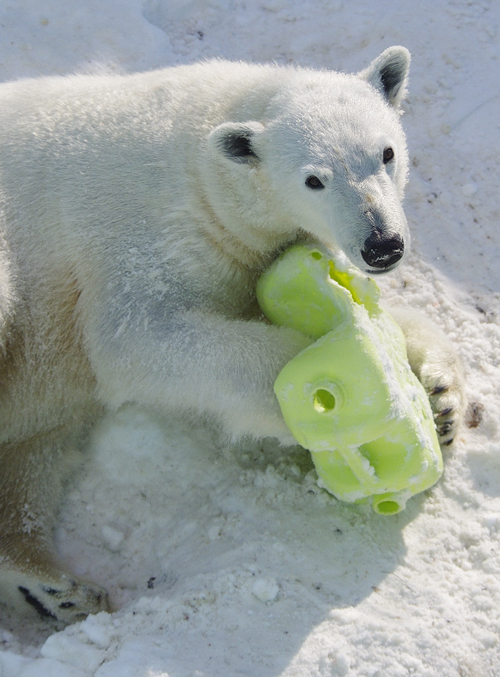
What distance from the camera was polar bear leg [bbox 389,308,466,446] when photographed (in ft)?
10.8

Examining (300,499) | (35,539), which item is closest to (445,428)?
(300,499)

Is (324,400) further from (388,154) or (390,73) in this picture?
(390,73)

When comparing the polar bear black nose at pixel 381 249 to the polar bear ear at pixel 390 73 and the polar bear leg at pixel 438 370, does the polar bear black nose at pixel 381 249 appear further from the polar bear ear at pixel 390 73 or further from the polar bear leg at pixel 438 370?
the polar bear ear at pixel 390 73

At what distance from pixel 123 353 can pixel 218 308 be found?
539 millimetres

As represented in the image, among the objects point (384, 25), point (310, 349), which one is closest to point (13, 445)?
point (310, 349)

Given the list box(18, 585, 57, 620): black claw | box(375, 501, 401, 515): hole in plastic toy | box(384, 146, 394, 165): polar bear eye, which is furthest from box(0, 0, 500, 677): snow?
box(384, 146, 394, 165): polar bear eye

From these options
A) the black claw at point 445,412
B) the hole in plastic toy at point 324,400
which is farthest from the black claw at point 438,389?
the hole in plastic toy at point 324,400

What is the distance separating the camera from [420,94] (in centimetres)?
481

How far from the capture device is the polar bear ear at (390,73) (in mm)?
3217

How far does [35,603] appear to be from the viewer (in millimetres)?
3197

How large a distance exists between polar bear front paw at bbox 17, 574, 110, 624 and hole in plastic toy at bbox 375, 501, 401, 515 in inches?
56.3

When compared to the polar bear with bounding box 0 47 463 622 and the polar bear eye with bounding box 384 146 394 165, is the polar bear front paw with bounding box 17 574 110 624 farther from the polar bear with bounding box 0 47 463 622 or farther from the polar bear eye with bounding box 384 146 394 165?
the polar bear eye with bounding box 384 146 394 165

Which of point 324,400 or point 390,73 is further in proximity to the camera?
point 390,73

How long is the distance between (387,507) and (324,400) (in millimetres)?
670
